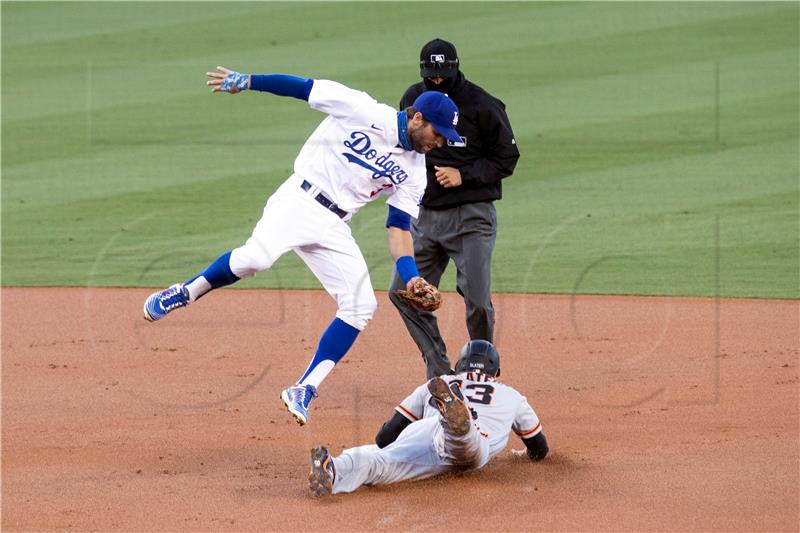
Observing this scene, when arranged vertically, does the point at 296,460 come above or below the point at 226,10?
below

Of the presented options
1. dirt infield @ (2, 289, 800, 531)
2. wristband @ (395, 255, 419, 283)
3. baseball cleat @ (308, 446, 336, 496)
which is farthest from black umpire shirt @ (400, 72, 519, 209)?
baseball cleat @ (308, 446, 336, 496)

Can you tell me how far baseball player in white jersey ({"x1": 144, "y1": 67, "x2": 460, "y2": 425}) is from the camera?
6809 mm

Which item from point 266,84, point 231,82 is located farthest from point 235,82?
point 266,84

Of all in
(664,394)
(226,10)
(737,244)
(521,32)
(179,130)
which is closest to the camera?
(664,394)

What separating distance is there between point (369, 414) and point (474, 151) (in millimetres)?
1865

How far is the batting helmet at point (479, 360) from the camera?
22.0 feet

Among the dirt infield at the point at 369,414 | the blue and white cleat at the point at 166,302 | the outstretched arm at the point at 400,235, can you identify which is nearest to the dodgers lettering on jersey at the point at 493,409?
the dirt infield at the point at 369,414

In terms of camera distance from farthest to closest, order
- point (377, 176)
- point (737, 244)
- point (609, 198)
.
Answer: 1. point (609, 198)
2. point (737, 244)
3. point (377, 176)

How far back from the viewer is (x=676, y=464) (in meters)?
6.88

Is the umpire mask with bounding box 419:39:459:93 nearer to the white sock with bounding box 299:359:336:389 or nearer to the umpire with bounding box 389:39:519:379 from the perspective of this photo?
the umpire with bounding box 389:39:519:379

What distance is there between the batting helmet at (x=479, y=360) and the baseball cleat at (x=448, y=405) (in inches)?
22.5

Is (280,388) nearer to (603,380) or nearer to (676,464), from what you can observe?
(603,380)

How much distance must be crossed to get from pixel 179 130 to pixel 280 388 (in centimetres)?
978

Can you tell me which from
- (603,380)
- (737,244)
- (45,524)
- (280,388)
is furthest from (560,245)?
(45,524)
